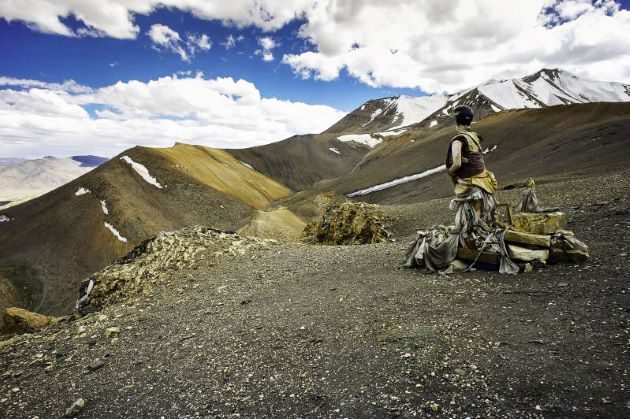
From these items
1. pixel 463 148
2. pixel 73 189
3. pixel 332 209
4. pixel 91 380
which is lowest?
pixel 91 380

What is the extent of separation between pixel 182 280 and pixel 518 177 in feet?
90.9

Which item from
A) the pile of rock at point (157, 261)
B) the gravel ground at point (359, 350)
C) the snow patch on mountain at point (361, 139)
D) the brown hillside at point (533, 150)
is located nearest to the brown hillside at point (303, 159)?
the snow patch on mountain at point (361, 139)

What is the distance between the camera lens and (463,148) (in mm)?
7836

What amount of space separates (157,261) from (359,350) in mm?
7675

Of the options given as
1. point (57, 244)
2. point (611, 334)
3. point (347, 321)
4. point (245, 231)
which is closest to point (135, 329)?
point (347, 321)

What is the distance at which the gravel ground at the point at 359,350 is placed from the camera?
427 centimetres

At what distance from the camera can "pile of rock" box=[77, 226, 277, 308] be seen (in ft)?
33.7

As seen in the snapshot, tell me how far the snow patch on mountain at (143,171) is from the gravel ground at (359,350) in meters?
56.9

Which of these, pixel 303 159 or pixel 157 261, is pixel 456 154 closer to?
pixel 157 261

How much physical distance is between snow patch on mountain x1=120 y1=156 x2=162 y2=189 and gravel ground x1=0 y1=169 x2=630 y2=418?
187 feet

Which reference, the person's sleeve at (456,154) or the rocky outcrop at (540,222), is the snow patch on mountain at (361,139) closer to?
the person's sleeve at (456,154)

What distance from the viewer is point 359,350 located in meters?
5.54

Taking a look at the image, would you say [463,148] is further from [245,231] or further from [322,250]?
[245,231]

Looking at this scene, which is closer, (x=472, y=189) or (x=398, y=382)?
(x=398, y=382)
